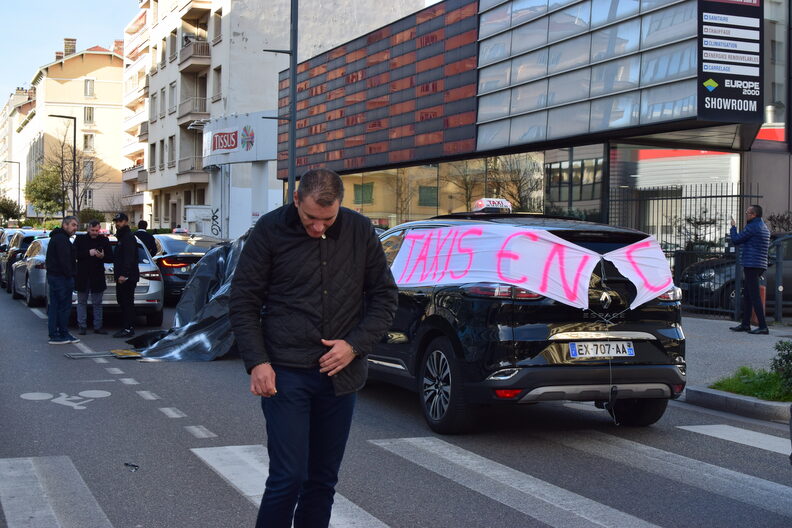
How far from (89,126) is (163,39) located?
3752 cm

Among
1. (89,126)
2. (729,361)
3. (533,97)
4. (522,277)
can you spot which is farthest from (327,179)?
(89,126)

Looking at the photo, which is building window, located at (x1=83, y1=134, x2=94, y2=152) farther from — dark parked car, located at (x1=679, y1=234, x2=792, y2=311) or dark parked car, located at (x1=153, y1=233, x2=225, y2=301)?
dark parked car, located at (x1=679, y1=234, x2=792, y2=311)

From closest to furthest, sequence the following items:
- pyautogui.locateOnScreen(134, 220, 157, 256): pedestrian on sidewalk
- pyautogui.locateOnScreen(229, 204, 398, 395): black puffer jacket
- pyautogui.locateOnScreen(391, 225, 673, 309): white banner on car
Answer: pyautogui.locateOnScreen(229, 204, 398, 395): black puffer jacket → pyautogui.locateOnScreen(391, 225, 673, 309): white banner on car → pyautogui.locateOnScreen(134, 220, 157, 256): pedestrian on sidewalk

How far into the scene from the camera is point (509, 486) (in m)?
5.80

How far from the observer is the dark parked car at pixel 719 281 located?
647 inches

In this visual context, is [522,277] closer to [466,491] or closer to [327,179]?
[466,491]

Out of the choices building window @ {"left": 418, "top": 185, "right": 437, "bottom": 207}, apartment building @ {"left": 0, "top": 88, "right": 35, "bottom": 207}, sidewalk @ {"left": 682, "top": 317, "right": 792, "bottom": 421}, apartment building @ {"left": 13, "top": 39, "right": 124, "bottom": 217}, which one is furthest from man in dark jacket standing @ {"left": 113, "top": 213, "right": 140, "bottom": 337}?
apartment building @ {"left": 0, "top": 88, "right": 35, "bottom": 207}

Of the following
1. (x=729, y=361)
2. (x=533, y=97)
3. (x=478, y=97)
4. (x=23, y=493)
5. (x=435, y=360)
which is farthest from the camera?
(x=478, y=97)

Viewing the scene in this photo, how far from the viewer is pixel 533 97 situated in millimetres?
24188

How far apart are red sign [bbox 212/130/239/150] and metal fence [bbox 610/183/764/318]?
2072cm

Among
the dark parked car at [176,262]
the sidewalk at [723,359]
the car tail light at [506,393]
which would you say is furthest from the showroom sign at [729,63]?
the car tail light at [506,393]

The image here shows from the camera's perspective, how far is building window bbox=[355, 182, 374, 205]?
33.7 meters

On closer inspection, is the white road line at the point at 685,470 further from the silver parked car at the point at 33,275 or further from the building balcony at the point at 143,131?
the building balcony at the point at 143,131

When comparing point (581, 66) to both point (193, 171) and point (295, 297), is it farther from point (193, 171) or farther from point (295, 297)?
point (193, 171)
